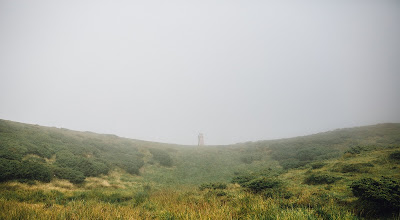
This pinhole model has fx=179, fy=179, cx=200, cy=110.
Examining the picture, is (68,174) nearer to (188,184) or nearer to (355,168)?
(188,184)

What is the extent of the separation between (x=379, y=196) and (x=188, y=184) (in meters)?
14.2

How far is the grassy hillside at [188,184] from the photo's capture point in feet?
20.5

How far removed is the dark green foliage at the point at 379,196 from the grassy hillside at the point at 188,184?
32 millimetres

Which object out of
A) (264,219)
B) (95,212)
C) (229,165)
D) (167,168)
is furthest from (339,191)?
(167,168)

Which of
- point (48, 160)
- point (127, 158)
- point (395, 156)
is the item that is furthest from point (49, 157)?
point (395, 156)

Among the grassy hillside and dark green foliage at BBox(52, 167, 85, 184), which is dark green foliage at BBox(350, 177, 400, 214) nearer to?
the grassy hillside

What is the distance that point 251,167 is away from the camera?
23828 mm

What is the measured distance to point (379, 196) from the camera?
20.7 feet

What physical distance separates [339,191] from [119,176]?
59.4 feet

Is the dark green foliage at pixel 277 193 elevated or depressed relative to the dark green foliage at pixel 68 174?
elevated

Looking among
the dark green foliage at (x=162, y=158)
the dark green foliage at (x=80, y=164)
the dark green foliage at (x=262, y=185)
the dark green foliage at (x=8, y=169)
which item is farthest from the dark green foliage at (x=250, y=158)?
the dark green foliage at (x=8, y=169)

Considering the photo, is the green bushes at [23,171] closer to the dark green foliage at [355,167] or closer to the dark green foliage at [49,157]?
the dark green foliage at [49,157]

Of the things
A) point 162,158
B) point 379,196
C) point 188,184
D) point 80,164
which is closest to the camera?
point 379,196

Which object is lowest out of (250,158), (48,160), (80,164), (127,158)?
(250,158)
